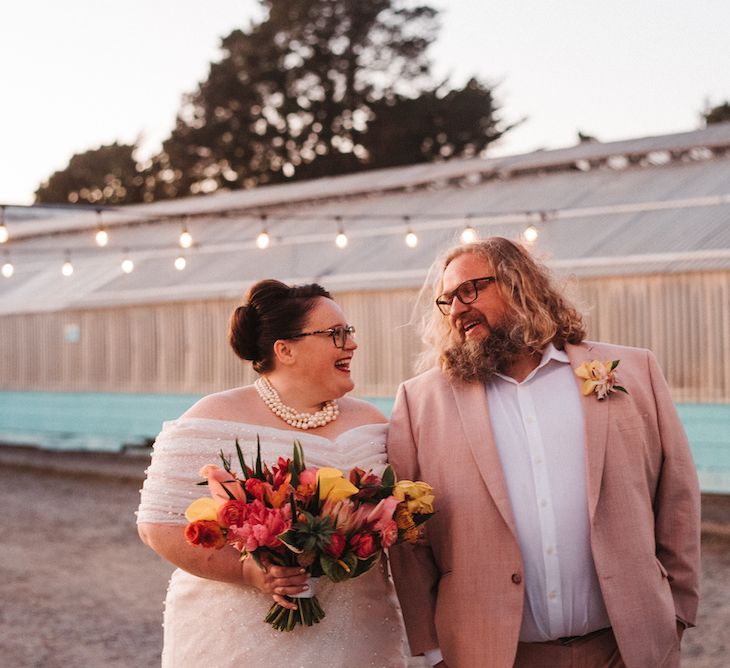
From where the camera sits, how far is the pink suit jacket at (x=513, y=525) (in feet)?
9.54

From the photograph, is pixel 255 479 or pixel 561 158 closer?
pixel 255 479

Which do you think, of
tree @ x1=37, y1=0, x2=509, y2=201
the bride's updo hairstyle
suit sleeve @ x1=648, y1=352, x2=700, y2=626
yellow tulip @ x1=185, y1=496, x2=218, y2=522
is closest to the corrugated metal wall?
the bride's updo hairstyle

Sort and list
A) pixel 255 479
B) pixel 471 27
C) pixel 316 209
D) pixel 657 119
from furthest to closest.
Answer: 1. pixel 471 27
2. pixel 657 119
3. pixel 316 209
4. pixel 255 479

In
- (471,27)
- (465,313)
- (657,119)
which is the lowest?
(465,313)

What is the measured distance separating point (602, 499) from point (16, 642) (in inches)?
198

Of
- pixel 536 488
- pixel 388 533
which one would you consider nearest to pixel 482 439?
pixel 536 488

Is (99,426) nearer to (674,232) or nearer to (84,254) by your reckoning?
(84,254)

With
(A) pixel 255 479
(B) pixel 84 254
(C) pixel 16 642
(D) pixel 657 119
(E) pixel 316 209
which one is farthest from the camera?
(D) pixel 657 119

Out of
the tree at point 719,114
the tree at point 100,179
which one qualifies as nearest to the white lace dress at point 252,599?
the tree at point 719,114

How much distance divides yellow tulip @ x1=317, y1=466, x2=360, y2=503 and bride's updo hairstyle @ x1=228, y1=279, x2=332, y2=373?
27.2 inches

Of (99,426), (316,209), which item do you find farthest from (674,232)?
(99,426)

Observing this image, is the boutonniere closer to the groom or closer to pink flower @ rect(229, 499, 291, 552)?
the groom

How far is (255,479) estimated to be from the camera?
2.79 metres

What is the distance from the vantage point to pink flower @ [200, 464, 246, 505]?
2771 millimetres
